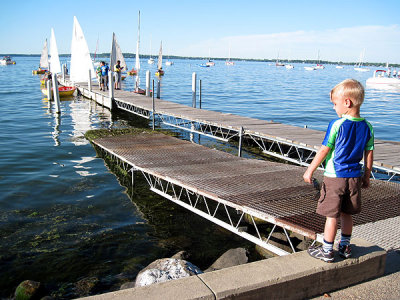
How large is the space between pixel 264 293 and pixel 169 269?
233 cm

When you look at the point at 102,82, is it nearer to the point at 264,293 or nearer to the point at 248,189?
the point at 248,189

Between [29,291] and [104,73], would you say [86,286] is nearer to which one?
[29,291]

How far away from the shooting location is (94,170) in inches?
485

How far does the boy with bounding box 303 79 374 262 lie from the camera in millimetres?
3346

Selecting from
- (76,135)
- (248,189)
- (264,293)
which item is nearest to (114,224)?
(248,189)

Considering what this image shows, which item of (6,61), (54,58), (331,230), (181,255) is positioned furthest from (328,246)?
(6,61)

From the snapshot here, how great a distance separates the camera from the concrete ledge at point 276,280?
2980 millimetres

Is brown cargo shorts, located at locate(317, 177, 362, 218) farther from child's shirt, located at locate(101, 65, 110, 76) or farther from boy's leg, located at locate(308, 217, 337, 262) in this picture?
child's shirt, located at locate(101, 65, 110, 76)

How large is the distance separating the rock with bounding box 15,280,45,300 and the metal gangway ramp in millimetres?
3091

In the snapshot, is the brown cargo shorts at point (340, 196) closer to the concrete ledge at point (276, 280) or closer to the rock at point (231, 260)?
the concrete ledge at point (276, 280)

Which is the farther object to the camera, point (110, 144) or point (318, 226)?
point (110, 144)

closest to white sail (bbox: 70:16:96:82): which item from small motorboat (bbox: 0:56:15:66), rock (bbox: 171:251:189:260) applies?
rock (bbox: 171:251:189:260)

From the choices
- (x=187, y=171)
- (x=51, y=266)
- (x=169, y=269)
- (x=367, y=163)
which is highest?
(x=367, y=163)

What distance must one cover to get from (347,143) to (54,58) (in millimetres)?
40672
